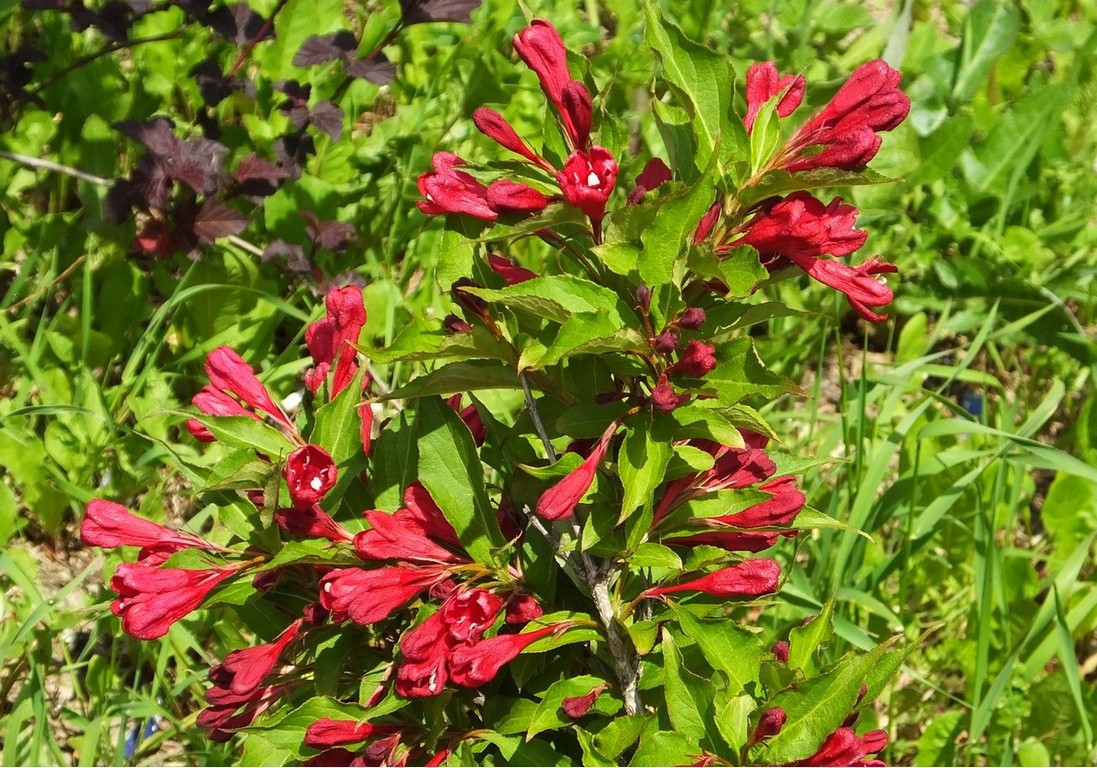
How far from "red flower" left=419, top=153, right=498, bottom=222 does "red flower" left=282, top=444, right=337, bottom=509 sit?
314 mm

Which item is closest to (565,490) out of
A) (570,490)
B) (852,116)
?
(570,490)

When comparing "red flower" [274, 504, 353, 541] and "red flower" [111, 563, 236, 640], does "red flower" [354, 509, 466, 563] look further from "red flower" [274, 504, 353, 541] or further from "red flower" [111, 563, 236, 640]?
"red flower" [111, 563, 236, 640]

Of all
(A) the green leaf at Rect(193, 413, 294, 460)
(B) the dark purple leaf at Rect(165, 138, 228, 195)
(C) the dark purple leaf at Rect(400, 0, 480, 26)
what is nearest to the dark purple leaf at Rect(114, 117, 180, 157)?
(B) the dark purple leaf at Rect(165, 138, 228, 195)

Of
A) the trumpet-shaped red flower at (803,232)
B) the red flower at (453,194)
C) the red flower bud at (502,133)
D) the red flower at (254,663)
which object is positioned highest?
the red flower bud at (502,133)

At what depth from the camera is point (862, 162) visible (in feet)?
3.92

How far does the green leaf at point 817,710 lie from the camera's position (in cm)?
126

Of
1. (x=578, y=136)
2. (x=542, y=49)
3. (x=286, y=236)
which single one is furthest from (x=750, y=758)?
(x=286, y=236)

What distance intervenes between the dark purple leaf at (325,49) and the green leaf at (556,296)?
5.36 ft

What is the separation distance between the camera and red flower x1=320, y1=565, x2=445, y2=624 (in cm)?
129

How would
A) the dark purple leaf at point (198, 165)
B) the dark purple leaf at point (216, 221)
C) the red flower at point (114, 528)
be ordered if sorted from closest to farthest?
the red flower at point (114, 528) → the dark purple leaf at point (198, 165) → the dark purple leaf at point (216, 221)

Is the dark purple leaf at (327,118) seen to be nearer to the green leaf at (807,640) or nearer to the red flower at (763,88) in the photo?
the red flower at (763,88)

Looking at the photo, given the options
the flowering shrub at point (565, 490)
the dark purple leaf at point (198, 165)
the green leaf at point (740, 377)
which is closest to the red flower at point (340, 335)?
the flowering shrub at point (565, 490)

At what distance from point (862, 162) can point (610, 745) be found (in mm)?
725

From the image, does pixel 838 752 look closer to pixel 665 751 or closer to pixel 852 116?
pixel 665 751
